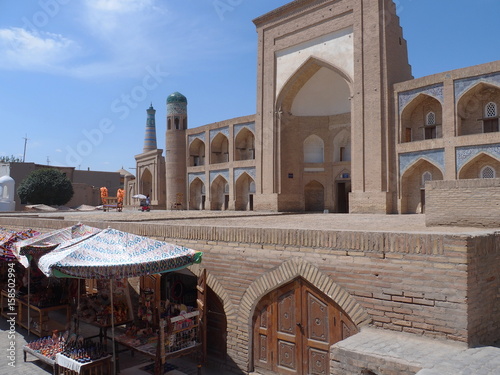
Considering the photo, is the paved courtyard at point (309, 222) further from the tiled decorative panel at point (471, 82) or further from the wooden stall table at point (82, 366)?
the tiled decorative panel at point (471, 82)

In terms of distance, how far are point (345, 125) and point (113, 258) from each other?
16.0m

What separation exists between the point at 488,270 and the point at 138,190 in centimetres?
2866

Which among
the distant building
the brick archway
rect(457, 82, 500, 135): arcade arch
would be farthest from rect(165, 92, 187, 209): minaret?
the brick archway

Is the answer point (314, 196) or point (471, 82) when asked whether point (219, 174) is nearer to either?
point (314, 196)

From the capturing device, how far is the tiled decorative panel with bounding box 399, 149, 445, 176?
46.5 ft

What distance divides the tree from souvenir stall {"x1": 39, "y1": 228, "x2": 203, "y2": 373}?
27.5 m

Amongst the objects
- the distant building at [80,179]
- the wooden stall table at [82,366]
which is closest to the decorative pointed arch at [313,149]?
the wooden stall table at [82,366]

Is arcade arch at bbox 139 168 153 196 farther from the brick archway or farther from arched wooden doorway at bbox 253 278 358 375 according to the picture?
arched wooden doorway at bbox 253 278 358 375

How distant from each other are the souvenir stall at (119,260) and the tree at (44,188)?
27480 millimetres

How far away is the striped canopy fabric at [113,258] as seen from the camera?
4559mm

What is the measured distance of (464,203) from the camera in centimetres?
628

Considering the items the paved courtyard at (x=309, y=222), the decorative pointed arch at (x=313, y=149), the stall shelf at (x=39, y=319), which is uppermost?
the decorative pointed arch at (x=313, y=149)

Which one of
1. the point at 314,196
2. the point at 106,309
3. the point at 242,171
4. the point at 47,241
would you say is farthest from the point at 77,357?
the point at 242,171

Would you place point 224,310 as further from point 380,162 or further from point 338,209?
point 338,209
